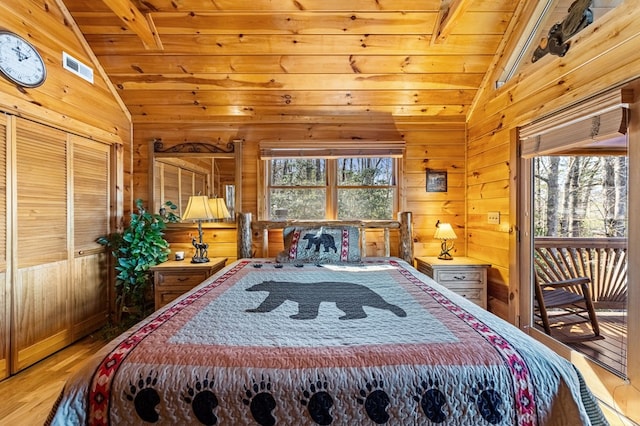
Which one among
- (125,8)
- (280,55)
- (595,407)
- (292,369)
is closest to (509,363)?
(595,407)

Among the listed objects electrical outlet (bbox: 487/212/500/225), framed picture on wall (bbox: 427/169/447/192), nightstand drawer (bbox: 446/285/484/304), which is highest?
framed picture on wall (bbox: 427/169/447/192)

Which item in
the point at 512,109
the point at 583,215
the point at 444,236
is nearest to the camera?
the point at 512,109

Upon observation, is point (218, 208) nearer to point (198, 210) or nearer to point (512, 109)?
point (198, 210)

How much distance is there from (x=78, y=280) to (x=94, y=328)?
1.69ft

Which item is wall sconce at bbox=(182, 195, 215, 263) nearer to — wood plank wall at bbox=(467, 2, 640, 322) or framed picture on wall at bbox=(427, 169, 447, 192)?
framed picture on wall at bbox=(427, 169, 447, 192)

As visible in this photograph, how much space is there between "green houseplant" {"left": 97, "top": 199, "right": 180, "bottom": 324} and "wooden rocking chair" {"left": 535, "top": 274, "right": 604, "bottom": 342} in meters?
3.37

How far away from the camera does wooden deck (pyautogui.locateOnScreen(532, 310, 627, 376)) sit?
5.71ft

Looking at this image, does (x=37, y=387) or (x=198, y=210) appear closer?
(x=37, y=387)

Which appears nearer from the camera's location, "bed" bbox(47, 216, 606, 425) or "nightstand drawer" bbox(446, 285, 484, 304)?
"bed" bbox(47, 216, 606, 425)

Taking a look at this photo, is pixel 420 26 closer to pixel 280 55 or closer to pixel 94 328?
pixel 280 55

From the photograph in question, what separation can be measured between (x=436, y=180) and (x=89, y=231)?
346 cm

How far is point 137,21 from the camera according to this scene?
2215 millimetres

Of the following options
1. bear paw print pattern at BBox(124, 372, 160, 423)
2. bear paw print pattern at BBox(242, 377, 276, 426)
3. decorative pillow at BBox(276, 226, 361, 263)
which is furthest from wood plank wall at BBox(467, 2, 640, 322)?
bear paw print pattern at BBox(124, 372, 160, 423)

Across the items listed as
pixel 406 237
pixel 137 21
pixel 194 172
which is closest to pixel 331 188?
pixel 406 237
